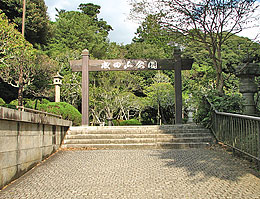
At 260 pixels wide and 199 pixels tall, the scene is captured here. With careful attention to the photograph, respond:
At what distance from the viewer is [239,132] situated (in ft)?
18.4

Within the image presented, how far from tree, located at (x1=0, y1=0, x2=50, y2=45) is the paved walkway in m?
16.8

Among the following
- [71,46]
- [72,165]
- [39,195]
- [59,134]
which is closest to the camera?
[39,195]

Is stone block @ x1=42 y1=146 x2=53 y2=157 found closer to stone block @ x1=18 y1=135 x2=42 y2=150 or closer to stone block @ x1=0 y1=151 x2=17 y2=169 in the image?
stone block @ x1=18 y1=135 x2=42 y2=150

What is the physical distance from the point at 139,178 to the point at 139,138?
365cm

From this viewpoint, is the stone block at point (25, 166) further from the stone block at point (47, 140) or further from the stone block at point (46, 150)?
the stone block at point (47, 140)

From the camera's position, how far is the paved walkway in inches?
142

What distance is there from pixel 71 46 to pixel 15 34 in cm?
1554

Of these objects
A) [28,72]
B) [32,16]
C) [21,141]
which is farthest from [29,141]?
[32,16]

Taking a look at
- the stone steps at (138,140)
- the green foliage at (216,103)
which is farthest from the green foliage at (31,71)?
the green foliage at (216,103)

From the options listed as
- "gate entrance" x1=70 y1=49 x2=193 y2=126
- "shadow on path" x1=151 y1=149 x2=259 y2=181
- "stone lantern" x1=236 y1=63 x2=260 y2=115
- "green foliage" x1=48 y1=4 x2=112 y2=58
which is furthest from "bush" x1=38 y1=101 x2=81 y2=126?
"green foliage" x1=48 y1=4 x2=112 y2=58

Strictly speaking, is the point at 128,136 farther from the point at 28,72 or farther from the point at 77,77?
the point at 77,77

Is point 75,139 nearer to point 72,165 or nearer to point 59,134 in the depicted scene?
point 59,134

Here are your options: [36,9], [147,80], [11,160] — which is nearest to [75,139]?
[11,160]

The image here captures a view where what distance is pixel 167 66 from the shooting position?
11.3 m
